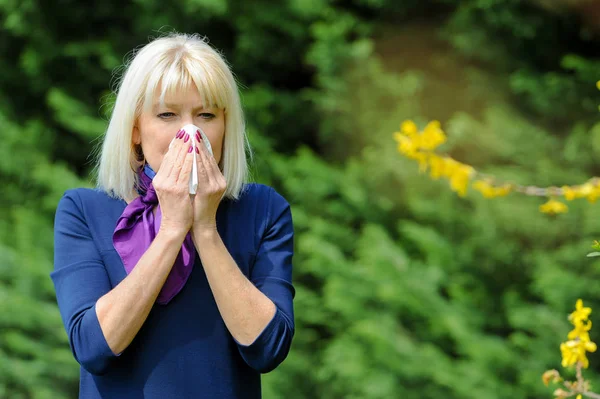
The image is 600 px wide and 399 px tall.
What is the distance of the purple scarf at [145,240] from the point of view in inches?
67.7

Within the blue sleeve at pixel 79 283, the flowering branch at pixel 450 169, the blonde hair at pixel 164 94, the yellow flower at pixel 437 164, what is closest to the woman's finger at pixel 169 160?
the blonde hair at pixel 164 94

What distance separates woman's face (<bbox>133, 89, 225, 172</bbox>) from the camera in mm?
1749

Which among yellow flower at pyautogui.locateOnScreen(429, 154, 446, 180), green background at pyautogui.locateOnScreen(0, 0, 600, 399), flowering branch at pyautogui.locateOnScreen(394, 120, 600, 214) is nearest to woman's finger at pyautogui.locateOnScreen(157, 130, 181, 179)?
flowering branch at pyautogui.locateOnScreen(394, 120, 600, 214)

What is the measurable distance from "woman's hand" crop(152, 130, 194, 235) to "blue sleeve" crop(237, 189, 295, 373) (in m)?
0.21

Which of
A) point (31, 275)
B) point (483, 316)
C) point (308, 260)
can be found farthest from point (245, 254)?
point (31, 275)

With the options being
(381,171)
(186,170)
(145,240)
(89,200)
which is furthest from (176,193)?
(381,171)

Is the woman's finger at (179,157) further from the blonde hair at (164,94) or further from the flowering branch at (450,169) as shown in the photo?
the flowering branch at (450,169)

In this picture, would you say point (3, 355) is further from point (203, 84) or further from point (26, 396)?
point (203, 84)

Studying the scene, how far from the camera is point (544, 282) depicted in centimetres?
366

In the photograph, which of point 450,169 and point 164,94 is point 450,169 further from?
point 164,94

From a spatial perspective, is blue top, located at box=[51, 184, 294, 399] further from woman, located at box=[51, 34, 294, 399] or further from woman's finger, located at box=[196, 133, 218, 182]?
woman's finger, located at box=[196, 133, 218, 182]

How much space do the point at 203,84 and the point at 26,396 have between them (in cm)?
404

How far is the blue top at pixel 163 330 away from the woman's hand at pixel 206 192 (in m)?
0.12

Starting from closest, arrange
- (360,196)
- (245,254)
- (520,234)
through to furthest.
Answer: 1. (245,254)
2. (520,234)
3. (360,196)
